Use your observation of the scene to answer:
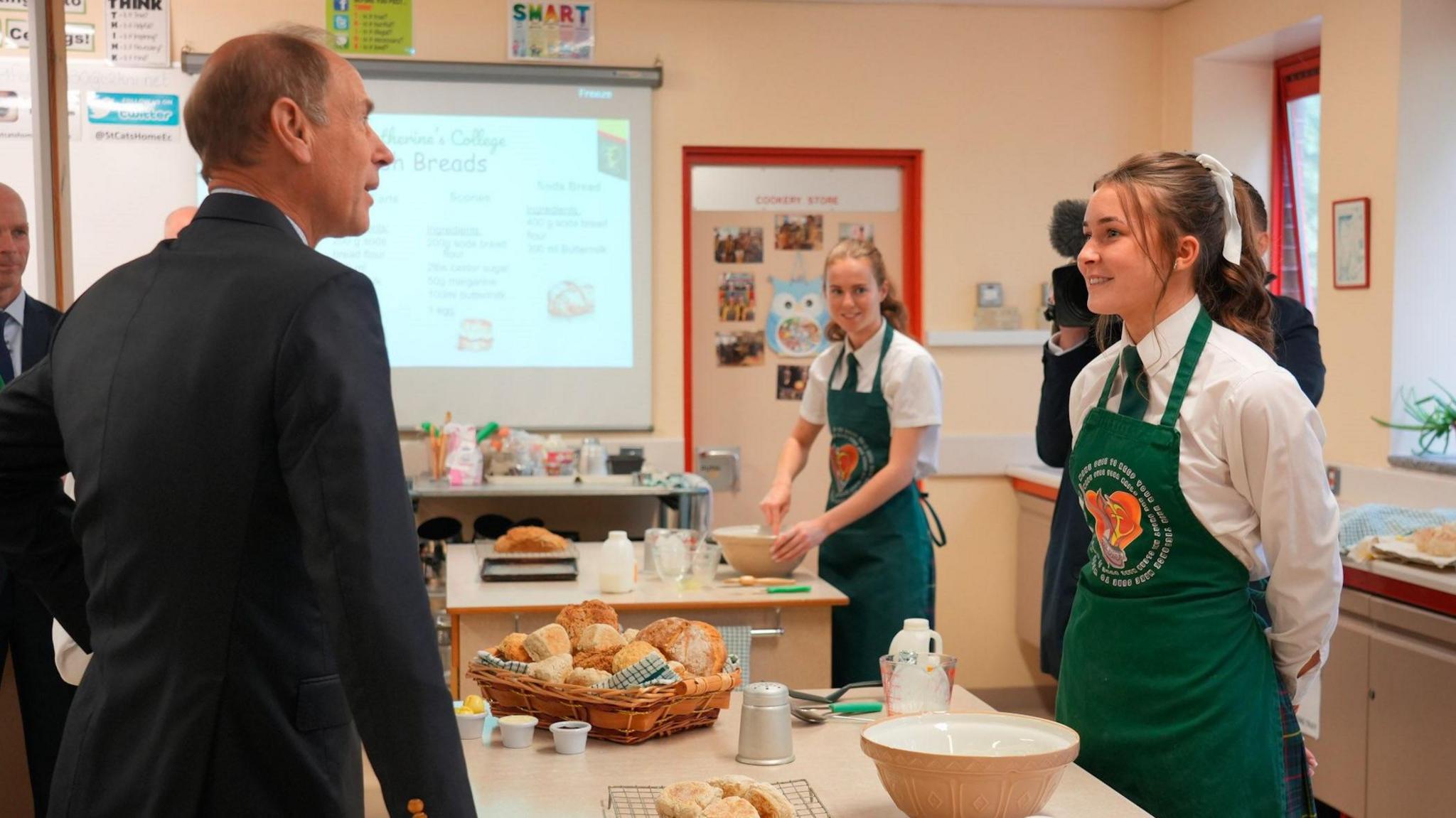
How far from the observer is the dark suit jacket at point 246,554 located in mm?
1222

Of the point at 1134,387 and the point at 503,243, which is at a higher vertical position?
the point at 503,243

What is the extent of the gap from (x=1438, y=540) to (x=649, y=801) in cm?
248

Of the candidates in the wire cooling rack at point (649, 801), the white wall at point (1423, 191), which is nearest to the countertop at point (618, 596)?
the wire cooling rack at point (649, 801)

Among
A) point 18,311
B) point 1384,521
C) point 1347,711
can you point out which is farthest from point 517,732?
point 1384,521

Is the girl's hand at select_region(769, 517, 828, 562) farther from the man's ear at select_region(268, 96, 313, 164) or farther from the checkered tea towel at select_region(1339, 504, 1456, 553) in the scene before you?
the man's ear at select_region(268, 96, 313, 164)

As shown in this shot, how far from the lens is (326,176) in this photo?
142 centimetres

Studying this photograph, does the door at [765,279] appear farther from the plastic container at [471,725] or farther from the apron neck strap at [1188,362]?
the apron neck strap at [1188,362]

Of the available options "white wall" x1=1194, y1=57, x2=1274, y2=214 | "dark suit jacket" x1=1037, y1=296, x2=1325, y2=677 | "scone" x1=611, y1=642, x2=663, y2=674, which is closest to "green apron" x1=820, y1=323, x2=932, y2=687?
"dark suit jacket" x1=1037, y1=296, x2=1325, y2=677

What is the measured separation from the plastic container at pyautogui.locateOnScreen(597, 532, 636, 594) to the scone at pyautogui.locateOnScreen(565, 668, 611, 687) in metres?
1.07

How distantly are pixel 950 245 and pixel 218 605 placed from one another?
4.72 m

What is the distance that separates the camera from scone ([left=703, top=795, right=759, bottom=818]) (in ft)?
5.03

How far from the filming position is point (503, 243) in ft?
17.7

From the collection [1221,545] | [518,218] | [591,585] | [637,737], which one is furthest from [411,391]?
[1221,545]

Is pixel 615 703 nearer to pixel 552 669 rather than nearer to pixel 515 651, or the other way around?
pixel 552 669
